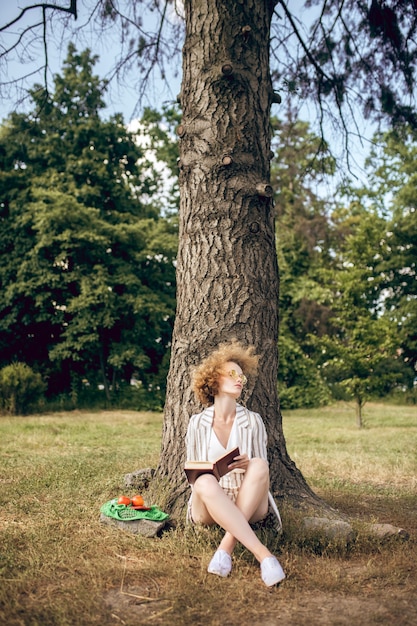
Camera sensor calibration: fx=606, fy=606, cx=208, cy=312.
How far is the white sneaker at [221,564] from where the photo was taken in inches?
135

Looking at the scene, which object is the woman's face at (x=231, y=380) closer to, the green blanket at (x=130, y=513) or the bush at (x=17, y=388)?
the green blanket at (x=130, y=513)

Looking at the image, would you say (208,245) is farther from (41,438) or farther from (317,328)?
(317,328)

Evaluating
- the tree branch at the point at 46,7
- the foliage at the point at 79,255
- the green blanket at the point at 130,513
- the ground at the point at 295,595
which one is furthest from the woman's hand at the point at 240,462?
the foliage at the point at 79,255

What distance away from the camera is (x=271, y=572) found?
331 centimetres

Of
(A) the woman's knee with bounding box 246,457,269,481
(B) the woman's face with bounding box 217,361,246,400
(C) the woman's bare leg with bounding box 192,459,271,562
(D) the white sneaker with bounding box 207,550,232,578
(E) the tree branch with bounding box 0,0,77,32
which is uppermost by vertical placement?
(E) the tree branch with bounding box 0,0,77,32

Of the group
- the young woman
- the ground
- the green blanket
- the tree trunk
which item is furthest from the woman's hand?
the tree trunk

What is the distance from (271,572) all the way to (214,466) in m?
0.66

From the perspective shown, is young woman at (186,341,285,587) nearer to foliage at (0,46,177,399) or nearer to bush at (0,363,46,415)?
bush at (0,363,46,415)

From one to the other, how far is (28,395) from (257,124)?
11.4m

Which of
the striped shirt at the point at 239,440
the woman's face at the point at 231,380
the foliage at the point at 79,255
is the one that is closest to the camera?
the striped shirt at the point at 239,440

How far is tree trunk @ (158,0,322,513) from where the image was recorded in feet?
15.6

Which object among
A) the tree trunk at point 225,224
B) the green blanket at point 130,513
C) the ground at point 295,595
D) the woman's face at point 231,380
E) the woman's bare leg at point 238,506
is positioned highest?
the tree trunk at point 225,224

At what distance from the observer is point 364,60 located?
7.20 m

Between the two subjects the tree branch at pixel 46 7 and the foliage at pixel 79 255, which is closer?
the tree branch at pixel 46 7
